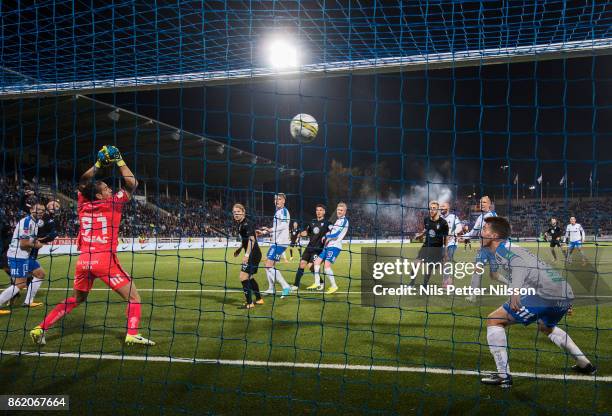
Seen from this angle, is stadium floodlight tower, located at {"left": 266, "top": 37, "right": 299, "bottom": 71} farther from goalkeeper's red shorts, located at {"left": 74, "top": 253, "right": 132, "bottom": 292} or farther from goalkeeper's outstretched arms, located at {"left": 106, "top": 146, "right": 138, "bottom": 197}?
goalkeeper's red shorts, located at {"left": 74, "top": 253, "right": 132, "bottom": 292}

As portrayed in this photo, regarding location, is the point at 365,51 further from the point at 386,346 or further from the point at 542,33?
the point at 386,346

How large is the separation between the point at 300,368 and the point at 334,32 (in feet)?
14.8

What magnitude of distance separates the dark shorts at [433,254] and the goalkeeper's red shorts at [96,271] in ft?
21.2

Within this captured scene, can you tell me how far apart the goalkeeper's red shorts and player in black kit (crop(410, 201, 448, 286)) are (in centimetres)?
550

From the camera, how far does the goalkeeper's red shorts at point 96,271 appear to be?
17.3 feet

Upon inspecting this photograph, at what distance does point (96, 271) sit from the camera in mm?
5277

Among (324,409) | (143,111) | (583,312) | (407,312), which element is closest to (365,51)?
(407,312)

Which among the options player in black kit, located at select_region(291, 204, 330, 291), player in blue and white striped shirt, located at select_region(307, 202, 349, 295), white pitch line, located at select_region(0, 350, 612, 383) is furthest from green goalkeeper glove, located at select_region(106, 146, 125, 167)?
player in blue and white striped shirt, located at select_region(307, 202, 349, 295)

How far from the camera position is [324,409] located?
140 inches

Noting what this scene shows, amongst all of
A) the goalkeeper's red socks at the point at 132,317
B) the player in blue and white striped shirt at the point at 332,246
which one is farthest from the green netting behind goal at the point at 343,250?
the player in blue and white striped shirt at the point at 332,246

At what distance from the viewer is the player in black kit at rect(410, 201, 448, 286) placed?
9.25m

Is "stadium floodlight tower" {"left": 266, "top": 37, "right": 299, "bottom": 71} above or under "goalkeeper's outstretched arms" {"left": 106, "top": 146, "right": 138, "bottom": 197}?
above

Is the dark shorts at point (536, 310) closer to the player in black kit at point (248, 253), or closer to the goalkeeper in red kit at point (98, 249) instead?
the goalkeeper in red kit at point (98, 249)

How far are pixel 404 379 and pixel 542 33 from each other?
4.62 metres
